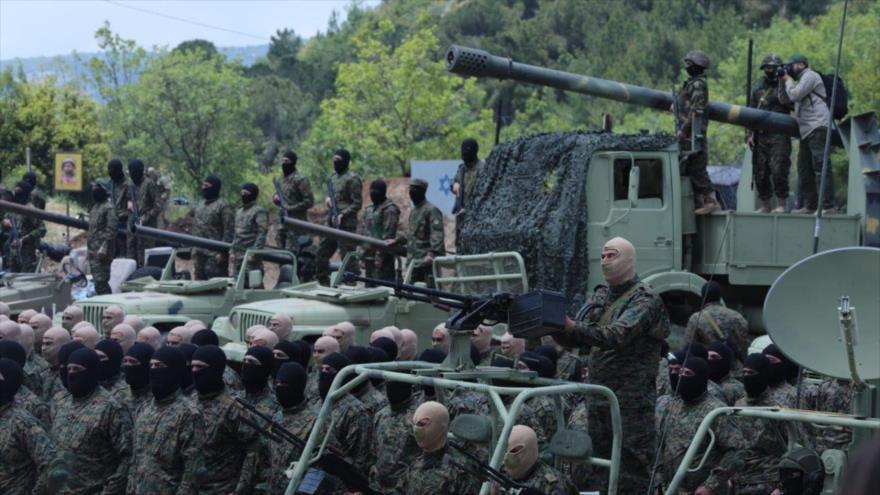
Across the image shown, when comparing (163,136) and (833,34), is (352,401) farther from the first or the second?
(833,34)

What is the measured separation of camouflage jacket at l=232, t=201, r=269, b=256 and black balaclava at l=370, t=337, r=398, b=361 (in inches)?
220

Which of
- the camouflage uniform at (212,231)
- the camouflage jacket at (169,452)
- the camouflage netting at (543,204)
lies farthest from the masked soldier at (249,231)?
the camouflage jacket at (169,452)

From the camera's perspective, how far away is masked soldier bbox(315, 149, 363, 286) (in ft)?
56.4

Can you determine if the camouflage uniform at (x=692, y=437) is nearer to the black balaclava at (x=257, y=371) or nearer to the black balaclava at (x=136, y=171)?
the black balaclava at (x=257, y=371)

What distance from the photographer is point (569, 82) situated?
581 inches

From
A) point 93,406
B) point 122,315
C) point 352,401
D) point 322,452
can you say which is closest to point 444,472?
point 322,452

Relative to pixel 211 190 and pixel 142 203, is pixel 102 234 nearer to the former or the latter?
pixel 142 203

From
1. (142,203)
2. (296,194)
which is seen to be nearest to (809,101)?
(296,194)

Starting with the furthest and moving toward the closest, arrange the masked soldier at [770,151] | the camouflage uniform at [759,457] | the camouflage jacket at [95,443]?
the masked soldier at [770,151]
the camouflage jacket at [95,443]
the camouflage uniform at [759,457]

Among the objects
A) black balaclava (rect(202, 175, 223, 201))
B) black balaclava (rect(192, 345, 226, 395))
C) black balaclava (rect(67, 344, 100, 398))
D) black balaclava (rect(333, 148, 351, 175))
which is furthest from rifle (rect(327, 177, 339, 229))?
black balaclava (rect(192, 345, 226, 395))

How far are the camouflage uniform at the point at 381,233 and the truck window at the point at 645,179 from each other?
2.76m

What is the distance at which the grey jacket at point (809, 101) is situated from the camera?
14.2 meters

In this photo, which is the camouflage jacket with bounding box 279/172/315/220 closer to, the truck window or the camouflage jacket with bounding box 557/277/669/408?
the truck window

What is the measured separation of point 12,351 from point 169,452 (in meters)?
2.76
